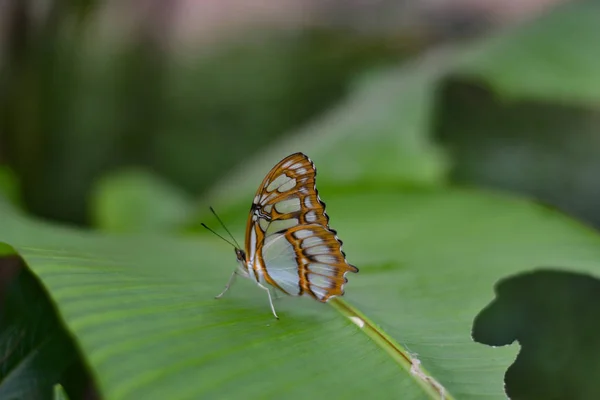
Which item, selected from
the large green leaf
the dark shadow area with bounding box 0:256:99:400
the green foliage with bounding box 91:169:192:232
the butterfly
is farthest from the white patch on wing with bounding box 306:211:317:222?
the green foliage with bounding box 91:169:192:232

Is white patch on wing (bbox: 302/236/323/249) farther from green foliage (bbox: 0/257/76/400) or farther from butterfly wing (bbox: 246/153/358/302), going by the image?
green foliage (bbox: 0/257/76/400)

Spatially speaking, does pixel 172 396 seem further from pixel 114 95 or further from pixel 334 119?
pixel 114 95

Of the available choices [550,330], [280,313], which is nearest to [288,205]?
[280,313]

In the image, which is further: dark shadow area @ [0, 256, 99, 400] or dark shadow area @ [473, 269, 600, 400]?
dark shadow area @ [473, 269, 600, 400]

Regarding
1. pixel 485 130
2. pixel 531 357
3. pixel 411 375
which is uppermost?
pixel 485 130

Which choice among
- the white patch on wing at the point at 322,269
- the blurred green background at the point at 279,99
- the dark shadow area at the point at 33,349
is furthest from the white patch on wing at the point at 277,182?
the blurred green background at the point at 279,99

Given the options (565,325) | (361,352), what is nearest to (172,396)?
(361,352)

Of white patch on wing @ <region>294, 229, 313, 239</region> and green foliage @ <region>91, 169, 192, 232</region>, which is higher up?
white patch on wing @ <region>294, 229, 313, 239</region>

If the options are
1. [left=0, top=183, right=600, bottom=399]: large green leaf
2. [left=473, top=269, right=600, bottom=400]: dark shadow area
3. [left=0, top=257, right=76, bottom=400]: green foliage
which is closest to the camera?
[left=0, top=183, right=600, bottom=399]: large green leaf
